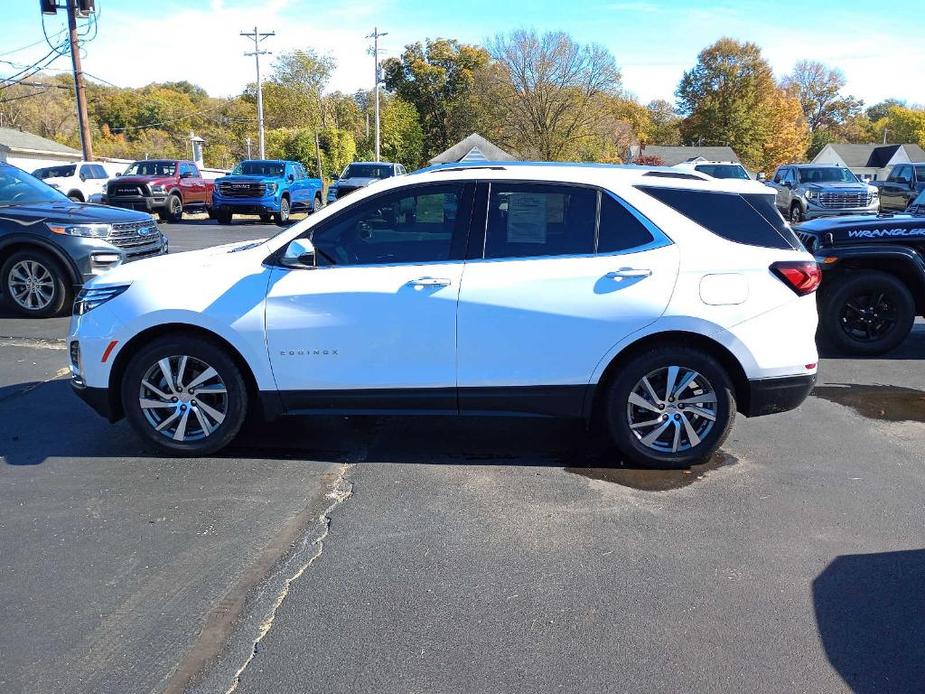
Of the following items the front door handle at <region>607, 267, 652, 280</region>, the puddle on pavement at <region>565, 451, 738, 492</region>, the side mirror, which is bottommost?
the puddle on pavement at <region>565, 451, 738, 492</region>

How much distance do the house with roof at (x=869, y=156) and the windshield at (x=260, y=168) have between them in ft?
236

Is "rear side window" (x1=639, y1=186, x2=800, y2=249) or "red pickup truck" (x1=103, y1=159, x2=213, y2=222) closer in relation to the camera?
"rear side window" (x1=639, y1=186, x2=800, y2=249)

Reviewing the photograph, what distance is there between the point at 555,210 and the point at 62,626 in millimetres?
3303

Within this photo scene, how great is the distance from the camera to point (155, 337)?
Answer: 16.4 feet

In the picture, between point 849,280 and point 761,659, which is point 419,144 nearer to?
point 849,280

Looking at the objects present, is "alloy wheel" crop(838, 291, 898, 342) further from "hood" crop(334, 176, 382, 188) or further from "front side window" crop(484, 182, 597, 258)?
"hood" crop(334, 176, 382, 188)

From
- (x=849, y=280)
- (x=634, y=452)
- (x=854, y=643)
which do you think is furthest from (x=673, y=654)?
(x=849, y=280)

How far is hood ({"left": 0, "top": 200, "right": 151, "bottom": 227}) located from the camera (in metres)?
9.46

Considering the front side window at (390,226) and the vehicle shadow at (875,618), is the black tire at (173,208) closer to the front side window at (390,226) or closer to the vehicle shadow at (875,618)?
the front side window at (390,226)

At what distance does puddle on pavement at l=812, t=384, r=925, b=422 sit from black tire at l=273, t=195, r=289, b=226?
2068 centimetres

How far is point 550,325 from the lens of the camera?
4668mm

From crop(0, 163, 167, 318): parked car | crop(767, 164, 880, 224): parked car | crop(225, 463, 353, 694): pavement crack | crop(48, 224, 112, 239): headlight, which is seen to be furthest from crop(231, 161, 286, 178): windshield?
crop(225, 463, 353, 694): pavement crack

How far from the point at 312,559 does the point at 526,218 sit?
234cm

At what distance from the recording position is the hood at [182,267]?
4.93 m
